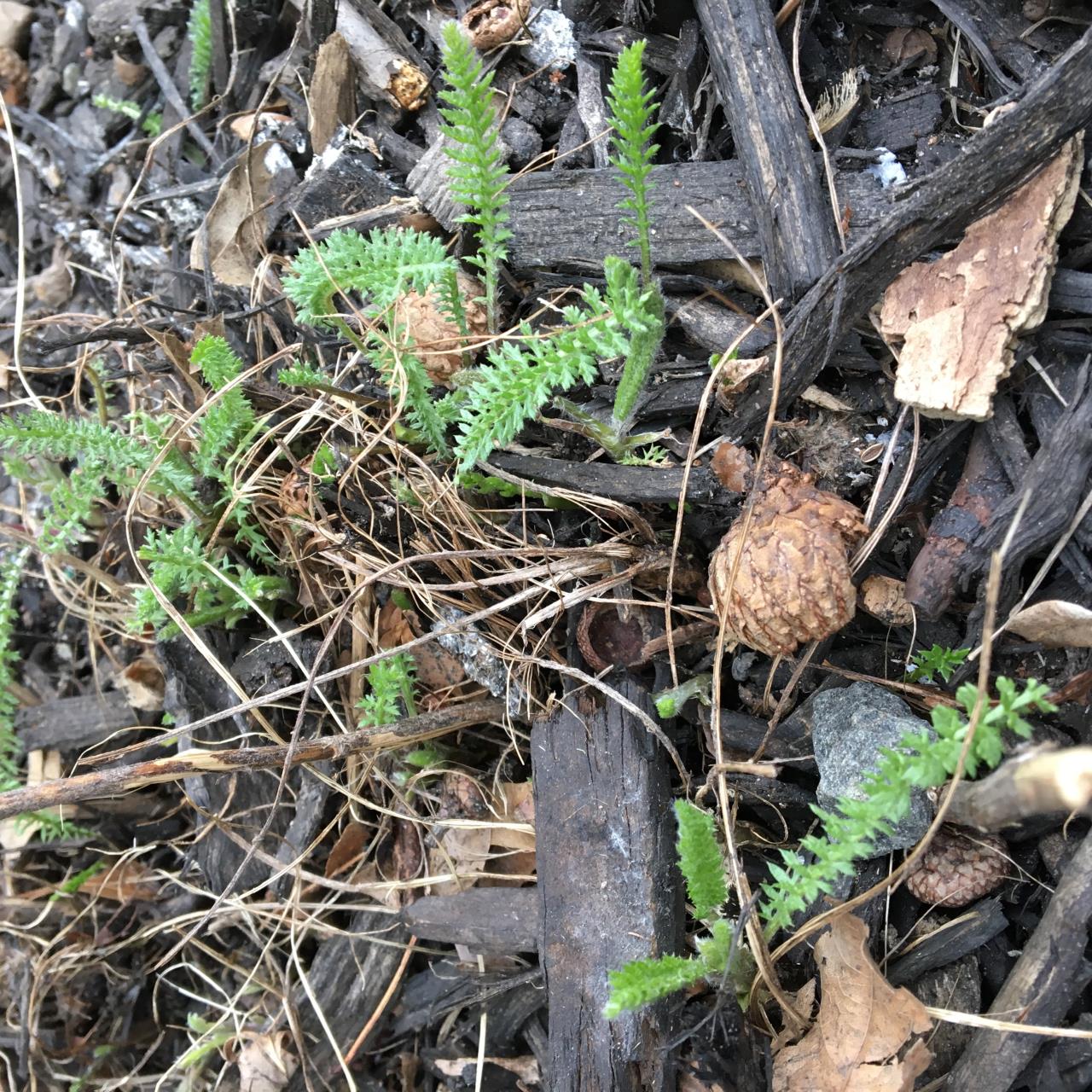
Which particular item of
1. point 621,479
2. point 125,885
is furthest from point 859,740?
point 125,885

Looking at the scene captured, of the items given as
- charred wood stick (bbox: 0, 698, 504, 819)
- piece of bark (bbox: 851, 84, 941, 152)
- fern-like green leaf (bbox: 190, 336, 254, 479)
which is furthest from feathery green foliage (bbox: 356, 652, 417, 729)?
piece of bark (bbox: 851, 84, 941, 152)

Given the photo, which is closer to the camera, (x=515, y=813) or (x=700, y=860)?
(x=700, y=860)

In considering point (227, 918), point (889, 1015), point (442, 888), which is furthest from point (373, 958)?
point (889, 1015)

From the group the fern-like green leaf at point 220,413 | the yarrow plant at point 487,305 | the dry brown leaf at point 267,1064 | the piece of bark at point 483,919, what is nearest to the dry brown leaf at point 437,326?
the yarrow plant at point 487,305

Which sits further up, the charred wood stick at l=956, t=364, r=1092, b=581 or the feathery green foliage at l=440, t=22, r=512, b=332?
the feathery green foliage at l=440, t=22, r=512, b=332

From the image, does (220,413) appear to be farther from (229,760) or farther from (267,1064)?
(267,1064)

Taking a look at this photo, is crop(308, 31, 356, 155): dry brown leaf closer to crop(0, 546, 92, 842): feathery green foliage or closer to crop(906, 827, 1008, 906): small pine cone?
crop(0, 546, 92, 842): feathery green foliage

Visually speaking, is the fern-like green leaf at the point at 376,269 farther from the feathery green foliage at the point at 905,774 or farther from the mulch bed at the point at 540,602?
the feathery green foliage at the point at 905,774

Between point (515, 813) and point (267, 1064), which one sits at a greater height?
point (515, 813)
